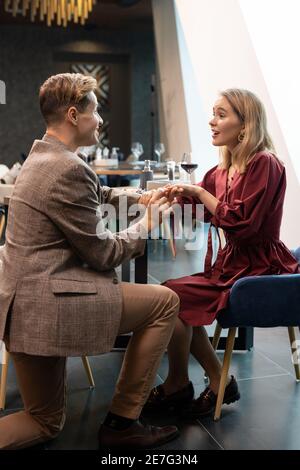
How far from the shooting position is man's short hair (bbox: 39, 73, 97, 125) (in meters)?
1.94

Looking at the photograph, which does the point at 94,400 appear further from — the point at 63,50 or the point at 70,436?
the point at 63,50

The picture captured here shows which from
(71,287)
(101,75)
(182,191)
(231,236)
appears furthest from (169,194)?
(101,75)

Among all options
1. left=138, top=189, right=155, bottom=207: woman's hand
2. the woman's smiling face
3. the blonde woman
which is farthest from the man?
the woman's smiling face

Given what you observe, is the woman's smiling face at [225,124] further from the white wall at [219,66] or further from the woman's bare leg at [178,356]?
the white wall at [219,66]

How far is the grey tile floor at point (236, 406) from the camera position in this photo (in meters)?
2.17

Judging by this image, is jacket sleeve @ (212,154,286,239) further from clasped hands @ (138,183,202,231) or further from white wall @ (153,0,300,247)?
white wall @ (153,0,300,247)

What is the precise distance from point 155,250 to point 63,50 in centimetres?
665

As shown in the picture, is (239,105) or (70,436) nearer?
(70,436)

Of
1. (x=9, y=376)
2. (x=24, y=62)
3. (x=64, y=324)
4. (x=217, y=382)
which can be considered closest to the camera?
(x=64, y=324)

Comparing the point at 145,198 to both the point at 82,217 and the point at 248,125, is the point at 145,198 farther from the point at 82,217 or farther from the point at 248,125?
the point at 82,217

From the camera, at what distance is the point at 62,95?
194 centimetres

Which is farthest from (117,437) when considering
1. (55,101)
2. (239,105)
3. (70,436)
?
(239,105)

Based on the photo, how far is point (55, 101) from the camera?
1.95m

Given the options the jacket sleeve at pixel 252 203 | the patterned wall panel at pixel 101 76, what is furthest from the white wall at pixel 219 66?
the patterned wall panel at pixel 101 76
